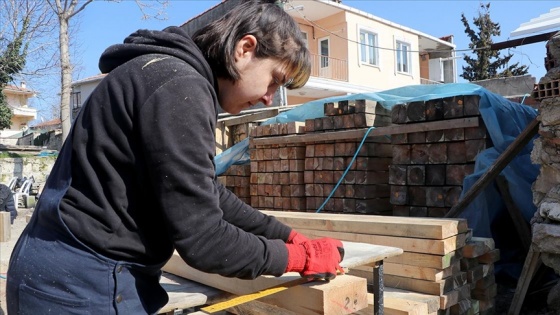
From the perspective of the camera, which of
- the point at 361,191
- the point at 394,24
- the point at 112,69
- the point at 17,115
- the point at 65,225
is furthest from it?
the point at 17,115

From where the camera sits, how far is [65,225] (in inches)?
52.1

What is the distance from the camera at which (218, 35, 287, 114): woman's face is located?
157cm

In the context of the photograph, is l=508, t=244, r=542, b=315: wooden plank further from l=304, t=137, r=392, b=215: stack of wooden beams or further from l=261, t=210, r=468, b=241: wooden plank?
l=304, t=137, r=392, b=215: stack of wooden beams

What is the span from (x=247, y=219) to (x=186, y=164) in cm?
74

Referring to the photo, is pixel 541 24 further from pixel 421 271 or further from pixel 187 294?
pixel 187 294

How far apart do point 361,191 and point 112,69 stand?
552cm

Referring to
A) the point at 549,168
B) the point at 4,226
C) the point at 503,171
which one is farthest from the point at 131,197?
the point at 4,226

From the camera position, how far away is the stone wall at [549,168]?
428cm

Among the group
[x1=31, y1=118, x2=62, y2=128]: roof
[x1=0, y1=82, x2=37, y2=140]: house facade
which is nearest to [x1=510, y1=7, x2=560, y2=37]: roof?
[x1=0, y1=82, x2=37, y2=140]: house facade

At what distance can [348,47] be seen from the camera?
20.1 metres

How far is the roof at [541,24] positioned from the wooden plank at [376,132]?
159 centimetres

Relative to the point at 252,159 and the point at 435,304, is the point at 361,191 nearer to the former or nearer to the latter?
the point at 252,159

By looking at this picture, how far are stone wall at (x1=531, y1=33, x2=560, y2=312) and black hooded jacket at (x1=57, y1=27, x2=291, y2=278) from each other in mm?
3777

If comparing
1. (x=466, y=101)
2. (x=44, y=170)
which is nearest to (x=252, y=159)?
(x=466, y=101)
